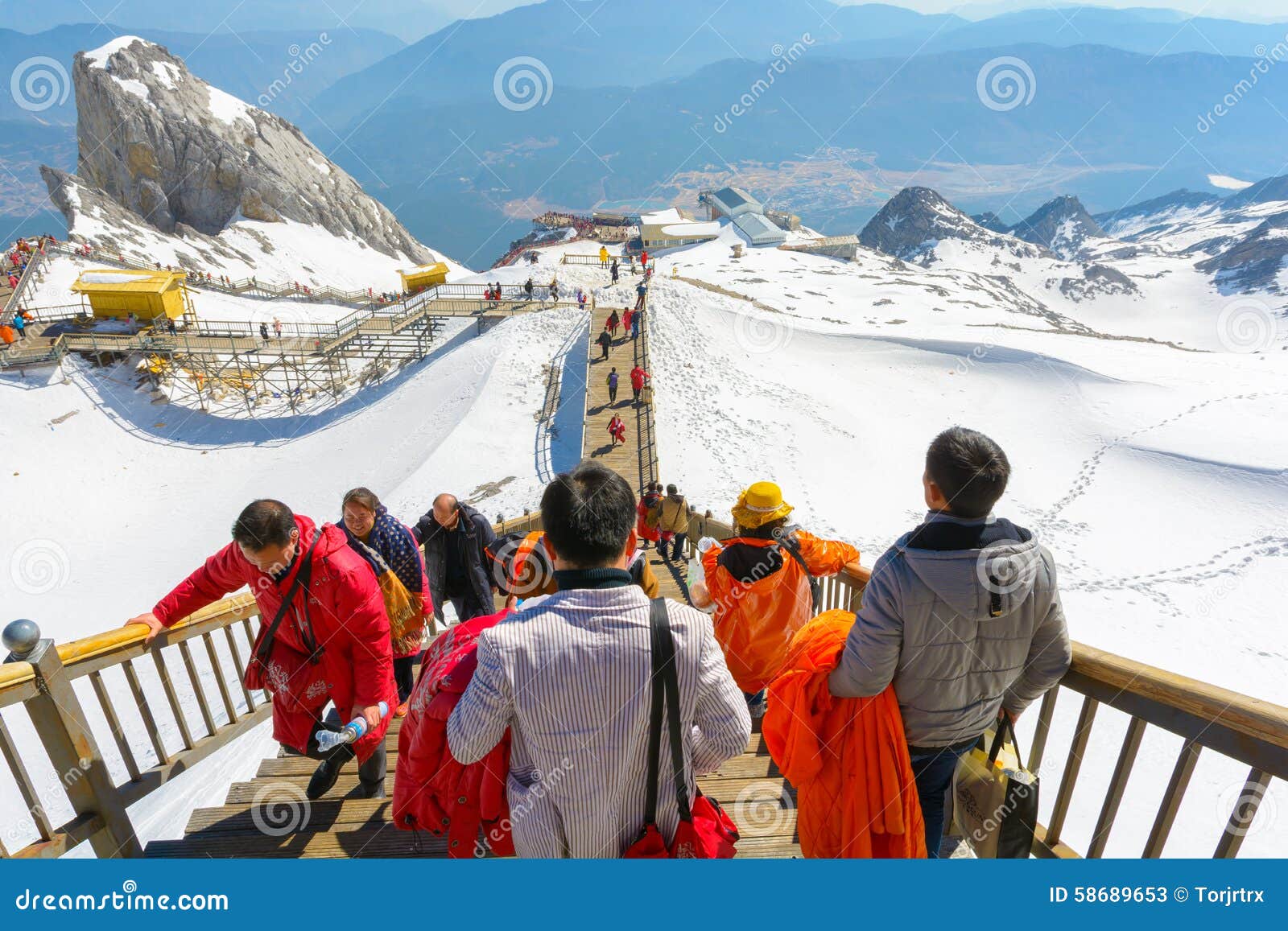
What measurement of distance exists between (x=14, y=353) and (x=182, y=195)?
140ft

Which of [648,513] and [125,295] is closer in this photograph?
[648,513]

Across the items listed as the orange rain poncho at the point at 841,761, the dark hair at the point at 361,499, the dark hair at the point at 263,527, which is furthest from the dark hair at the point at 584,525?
the dark hair at the point at 361,499

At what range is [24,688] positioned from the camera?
9.87ft

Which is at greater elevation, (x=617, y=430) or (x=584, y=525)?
(x=584, y=525)

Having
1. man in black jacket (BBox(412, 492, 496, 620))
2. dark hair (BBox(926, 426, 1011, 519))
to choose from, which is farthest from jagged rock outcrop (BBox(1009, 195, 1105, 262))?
dark hair (BBox(926, 426, 1011, 519))

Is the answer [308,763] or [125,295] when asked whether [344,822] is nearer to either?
[308,763]

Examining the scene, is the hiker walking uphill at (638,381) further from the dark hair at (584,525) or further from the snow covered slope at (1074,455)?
the dark hair at (584,525)

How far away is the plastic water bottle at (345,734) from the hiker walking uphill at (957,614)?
2.62 m

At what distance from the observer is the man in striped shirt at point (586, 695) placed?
196cm

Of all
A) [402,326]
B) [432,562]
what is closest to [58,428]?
[402,326]

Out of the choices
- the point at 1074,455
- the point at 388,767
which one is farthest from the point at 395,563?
the point at 1074,455

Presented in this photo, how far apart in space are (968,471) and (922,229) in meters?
131

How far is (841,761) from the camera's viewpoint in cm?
261

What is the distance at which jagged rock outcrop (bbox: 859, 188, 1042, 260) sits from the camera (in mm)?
112688
